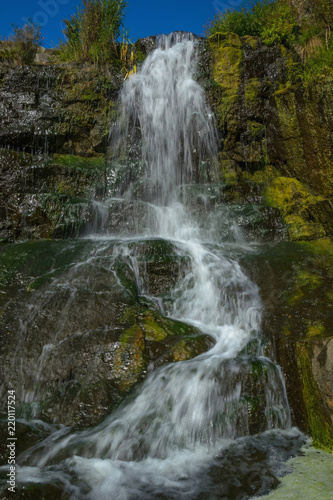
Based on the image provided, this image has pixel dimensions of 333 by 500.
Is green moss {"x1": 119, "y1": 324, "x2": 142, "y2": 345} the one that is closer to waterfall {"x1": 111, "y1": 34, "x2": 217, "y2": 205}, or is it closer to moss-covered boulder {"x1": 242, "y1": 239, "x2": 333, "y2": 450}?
moss-covered boulder {"x1": 242, "y1": 239, "x2": 333, "y2": 450}

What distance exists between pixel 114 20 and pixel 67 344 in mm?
9607

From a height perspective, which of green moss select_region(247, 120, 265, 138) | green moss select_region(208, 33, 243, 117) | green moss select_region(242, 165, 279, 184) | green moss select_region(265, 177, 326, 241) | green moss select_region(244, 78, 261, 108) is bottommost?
green moss select_region(265, 177, 326, 241)

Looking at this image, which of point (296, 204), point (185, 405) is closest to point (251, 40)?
point (296, 204)

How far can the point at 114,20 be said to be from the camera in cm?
1095

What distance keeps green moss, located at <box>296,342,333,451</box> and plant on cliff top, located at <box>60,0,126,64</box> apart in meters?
9.24

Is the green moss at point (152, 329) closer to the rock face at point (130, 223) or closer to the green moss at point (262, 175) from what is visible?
the rock face at point (130, 223)

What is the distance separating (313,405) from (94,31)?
1058cm

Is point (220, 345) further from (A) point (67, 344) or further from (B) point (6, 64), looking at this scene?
(B) point (6, 64)

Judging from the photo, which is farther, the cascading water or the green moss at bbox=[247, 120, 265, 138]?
the green moss at bbox=[247, 120, 265, 138]

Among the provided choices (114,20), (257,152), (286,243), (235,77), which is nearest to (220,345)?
(286,243)

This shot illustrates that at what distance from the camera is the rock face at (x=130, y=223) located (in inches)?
167

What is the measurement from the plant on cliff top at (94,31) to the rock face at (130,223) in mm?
629

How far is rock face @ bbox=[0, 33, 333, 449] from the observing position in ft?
13.9

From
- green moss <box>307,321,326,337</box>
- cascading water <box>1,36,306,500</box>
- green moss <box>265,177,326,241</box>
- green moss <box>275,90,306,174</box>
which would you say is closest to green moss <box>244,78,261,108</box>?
green moss <box>275,90,306,174</box>
